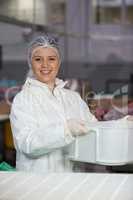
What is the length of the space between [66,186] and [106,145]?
241 millimetres

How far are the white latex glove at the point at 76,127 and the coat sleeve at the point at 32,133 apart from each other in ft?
0.06

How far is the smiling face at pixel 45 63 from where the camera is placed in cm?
141

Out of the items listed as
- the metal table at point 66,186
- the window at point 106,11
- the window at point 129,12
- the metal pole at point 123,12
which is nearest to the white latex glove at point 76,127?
the metal table at point 66,186

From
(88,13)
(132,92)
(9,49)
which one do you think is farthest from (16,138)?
(88,13)

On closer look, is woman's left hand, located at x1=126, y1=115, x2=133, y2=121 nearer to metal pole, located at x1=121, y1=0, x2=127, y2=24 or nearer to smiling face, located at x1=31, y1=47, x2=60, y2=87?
smiling face, located at x1=31, y1=47, x2=60, y2=87

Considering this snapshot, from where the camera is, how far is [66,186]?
3.66ft

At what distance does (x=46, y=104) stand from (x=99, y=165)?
24 cm

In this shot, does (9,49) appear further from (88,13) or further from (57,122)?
(57,122)

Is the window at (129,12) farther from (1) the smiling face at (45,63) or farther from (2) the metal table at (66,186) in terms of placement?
(2) the metal table at (66,186)

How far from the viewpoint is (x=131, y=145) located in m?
1.34

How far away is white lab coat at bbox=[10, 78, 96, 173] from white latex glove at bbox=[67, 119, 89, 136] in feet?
0.05

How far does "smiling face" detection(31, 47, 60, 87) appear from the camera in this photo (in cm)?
141

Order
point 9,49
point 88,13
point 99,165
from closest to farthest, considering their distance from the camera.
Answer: point 99,165 < point 9,49 < point 88,13

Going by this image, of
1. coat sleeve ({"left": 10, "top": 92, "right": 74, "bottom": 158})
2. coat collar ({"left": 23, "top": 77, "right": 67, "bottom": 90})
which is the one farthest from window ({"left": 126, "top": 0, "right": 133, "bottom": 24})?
coat sleeve ({"left": 10, "top": 92, "right": 74, "bottom": 158})
